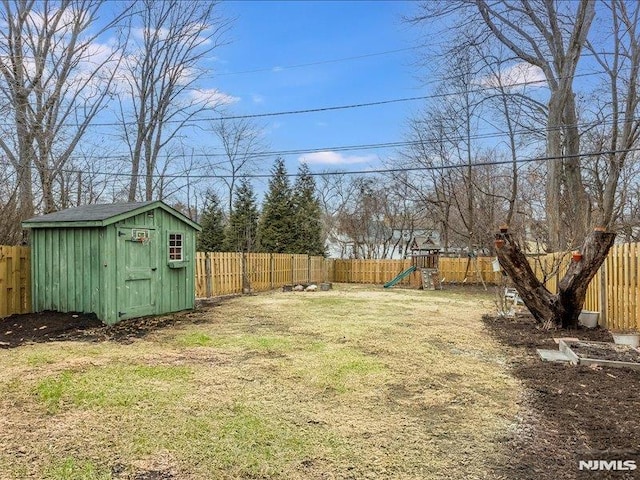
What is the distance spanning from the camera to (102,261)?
22.7 ft

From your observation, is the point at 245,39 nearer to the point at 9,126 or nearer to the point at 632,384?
the point at 9,126

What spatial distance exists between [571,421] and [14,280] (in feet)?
26.9

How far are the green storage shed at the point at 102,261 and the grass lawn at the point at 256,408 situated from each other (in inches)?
55.0

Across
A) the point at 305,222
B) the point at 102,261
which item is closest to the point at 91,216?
the point at 102,261

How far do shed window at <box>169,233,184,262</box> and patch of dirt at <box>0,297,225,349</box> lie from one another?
142 cm

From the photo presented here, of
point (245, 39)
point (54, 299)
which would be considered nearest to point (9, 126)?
point (54, 299)

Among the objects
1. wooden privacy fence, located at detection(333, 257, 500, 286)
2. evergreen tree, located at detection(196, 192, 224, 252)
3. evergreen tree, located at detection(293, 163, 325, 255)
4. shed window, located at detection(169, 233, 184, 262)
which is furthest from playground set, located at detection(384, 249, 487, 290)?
evergreen tree, located at detection(196, 192, 224, 252)

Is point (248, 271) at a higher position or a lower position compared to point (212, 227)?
lower

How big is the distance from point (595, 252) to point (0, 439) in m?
7.28

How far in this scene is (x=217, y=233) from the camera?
2712cm

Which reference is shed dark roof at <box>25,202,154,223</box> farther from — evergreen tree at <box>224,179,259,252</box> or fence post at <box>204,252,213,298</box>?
evergreen tree at <box>224,179,259,252</box>

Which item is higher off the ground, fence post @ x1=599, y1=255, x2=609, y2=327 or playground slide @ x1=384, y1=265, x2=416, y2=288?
fence post @ x1=599, y1=255, x2=609, y2=327

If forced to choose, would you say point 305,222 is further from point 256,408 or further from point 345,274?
point 256,408

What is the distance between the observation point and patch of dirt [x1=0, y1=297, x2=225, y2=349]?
6051 mm
